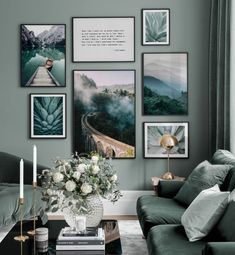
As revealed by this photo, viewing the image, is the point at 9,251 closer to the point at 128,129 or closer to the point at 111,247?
the point at 111,247

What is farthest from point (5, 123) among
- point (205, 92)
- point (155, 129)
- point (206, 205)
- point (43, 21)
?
point (206, 205)

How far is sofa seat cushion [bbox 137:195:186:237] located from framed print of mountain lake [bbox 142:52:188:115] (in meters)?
1.57

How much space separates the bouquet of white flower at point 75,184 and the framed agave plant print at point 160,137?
2.53 meters

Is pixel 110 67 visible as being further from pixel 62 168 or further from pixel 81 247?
pixel 81 247

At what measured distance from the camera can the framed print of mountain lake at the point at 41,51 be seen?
5367mm

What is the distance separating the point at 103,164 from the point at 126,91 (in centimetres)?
254

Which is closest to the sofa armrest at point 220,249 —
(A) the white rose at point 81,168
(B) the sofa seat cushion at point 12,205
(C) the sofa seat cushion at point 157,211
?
(A) the white rose at point 81,168

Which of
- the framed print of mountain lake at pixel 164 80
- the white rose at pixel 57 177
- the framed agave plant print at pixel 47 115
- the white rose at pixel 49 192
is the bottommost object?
the white rose at pixel 49 192

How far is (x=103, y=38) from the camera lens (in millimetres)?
5363

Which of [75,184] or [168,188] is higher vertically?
[75,184]

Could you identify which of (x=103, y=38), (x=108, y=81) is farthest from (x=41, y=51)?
(x=108, y=81)

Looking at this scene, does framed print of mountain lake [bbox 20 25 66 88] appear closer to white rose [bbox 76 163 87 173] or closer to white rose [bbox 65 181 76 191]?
white rose [bbox 76 163 87 173]

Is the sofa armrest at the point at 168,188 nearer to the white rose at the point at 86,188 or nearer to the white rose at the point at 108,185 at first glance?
the white rose at the point at 108,185

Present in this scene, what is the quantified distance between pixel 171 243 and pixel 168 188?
5.13 ft
